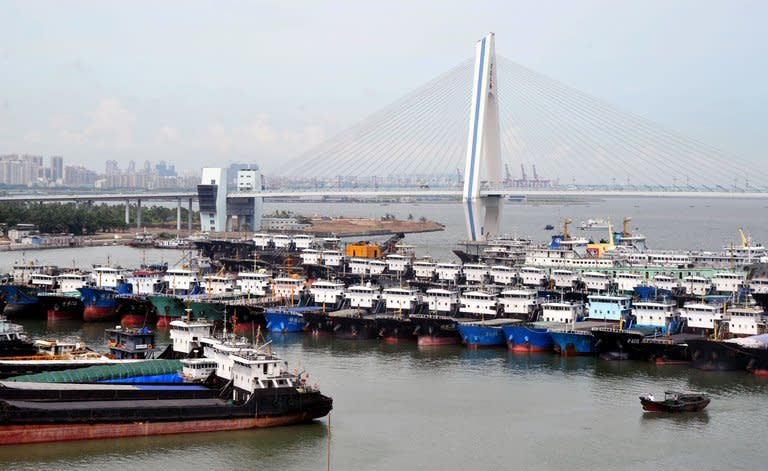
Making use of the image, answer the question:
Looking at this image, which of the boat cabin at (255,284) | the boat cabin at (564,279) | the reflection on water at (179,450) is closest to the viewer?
the reflection on water at (179,450)

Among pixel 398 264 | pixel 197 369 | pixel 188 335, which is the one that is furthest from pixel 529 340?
pixel 398 264

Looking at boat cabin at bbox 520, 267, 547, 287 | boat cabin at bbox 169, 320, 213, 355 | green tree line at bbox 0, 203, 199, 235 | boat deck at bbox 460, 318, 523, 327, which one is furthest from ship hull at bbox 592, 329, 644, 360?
green tree line at bbox 0, 203, 199, 235

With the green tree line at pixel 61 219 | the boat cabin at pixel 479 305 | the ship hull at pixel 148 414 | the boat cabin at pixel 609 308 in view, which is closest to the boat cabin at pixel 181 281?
the boat cabin at pixel 479 305

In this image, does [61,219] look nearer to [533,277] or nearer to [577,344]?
[533,277]

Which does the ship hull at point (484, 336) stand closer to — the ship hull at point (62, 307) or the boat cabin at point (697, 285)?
the boat cabin at point (697, 285)

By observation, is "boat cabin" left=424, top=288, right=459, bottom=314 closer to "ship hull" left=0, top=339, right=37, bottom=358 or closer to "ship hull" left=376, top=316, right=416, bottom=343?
"ship hull" left=376, top=316, right=416, bottom=343

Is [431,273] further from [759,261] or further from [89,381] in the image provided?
[89,381]
